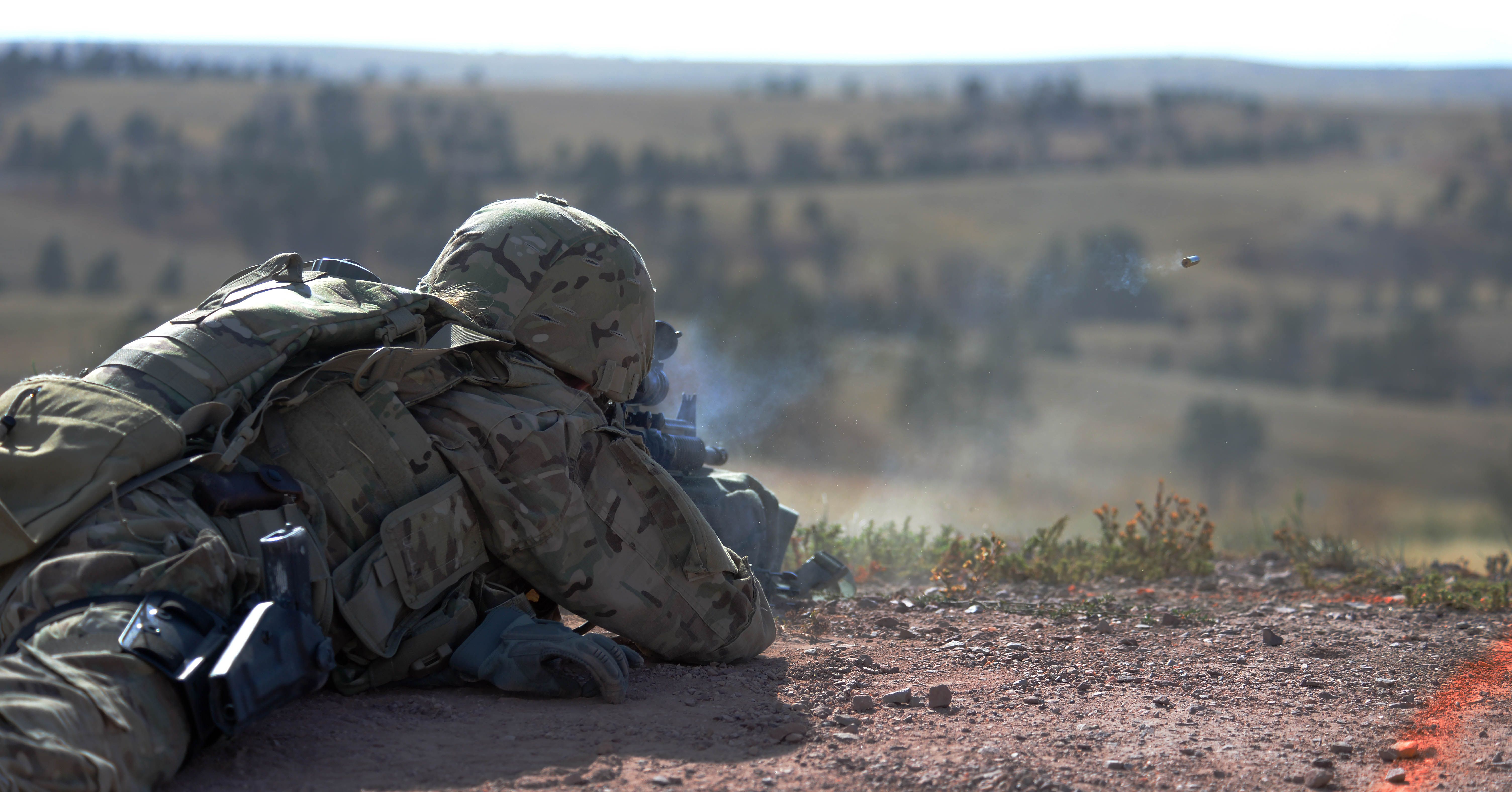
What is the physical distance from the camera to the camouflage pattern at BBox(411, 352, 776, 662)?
3.93m

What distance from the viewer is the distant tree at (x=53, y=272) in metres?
43.4

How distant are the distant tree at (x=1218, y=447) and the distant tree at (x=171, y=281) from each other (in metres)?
35.0

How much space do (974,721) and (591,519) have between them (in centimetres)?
138

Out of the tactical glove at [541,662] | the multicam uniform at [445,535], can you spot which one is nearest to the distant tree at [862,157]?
the multicam uniform at [445,535]

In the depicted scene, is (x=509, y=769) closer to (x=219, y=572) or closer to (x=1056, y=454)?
(x=219, y=572)

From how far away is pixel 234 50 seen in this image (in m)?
150

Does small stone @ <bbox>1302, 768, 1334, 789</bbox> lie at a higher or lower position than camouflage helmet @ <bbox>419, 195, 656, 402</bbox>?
lower

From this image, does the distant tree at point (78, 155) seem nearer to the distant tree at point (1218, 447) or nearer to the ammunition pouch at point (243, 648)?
the distant tree at point (1218, 447)

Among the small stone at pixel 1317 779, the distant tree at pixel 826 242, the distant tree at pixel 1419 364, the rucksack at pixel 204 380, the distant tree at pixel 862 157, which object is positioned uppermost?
the distant tree at pixel 862 157

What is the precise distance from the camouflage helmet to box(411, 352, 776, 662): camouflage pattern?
4.8 inches

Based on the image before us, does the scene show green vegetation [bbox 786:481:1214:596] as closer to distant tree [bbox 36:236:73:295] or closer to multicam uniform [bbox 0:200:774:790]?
multicam uniform [bbox 0:200:774:790]

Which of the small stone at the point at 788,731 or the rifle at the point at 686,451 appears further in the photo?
the rifle at the point at 686,451

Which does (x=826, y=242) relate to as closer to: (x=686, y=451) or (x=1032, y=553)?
(x=1032, y=553)

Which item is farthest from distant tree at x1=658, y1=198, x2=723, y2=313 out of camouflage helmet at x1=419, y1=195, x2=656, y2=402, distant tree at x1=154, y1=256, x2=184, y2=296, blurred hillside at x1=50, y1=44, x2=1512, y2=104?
blurred hillside at x1=50, y1=44, x2=1512, y2=104
